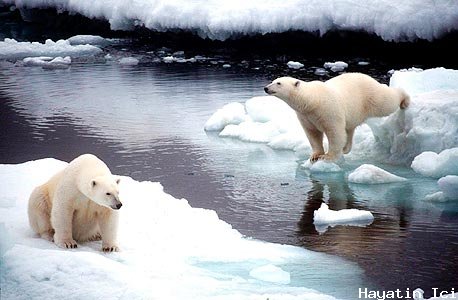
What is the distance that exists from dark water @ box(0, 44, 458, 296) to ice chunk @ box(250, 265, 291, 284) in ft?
1.63

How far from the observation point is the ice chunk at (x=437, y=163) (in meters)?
7.44

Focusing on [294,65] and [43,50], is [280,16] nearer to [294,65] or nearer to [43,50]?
[294,65]

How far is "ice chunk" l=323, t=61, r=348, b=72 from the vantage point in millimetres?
14758

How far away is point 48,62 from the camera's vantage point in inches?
634

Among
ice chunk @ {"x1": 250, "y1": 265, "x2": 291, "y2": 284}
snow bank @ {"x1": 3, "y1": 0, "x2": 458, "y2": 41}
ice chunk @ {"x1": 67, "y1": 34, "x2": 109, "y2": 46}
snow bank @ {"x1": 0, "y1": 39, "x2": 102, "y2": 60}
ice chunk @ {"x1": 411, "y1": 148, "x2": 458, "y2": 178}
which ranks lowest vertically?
ice chunk @ {"x1": 250, "y1": 265, "x2": 291, "y2": 284}

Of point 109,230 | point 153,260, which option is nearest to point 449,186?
point 153,260

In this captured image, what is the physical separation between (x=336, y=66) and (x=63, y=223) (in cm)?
1030

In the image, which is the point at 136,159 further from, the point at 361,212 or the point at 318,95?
the point at 361,212

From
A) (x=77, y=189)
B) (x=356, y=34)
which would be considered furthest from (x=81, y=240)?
(x=356, y=34)

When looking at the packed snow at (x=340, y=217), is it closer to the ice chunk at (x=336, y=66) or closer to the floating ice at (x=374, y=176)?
the floating ice at (x=374, y=176)

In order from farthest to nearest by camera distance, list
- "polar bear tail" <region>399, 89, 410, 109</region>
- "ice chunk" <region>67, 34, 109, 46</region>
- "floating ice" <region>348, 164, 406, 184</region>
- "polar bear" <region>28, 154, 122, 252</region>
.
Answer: "ice chunk" <region>67, 34, 109, 46</region> → "polar bear tail" <region>399, 89, 410, 109</region> → "floating ice" <region>348, 164, 406, 184</region> → "polar bear" <region>28, 154, 122, 252</region>

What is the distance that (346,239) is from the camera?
5992 millimetres

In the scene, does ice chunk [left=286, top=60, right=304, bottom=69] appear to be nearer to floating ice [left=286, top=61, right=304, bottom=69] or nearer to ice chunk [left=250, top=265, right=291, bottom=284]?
floating ice [left=286, top=61, right=304, bottom=69]

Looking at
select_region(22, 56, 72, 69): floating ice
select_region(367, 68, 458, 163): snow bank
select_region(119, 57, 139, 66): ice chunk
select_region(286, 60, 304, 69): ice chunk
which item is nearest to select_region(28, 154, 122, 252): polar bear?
select_region(367, 68, 458, 163): snow bank
